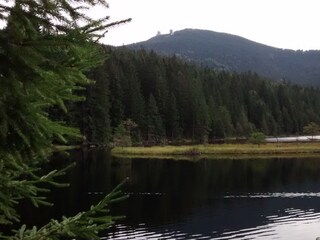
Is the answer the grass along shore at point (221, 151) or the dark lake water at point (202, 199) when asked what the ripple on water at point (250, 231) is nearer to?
the dark lake water at point (202, 199)

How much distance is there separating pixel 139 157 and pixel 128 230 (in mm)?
47795

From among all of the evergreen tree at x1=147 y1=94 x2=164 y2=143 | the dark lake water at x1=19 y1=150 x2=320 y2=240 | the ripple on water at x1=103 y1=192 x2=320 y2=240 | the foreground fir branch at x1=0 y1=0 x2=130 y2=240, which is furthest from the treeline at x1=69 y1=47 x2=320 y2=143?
the foreground fir branch at x1=0 y1=0 x2=130 y2=240

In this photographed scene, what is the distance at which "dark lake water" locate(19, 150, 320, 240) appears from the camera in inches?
1233

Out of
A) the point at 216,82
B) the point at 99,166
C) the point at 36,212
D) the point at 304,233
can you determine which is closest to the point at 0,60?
the point at 304,233

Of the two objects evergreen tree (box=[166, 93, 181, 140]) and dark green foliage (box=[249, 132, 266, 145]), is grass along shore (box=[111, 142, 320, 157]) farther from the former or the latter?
evergreen tree (box=[166, 93, 181, 140])

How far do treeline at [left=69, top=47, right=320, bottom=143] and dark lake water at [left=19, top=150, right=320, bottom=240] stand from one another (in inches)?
1638

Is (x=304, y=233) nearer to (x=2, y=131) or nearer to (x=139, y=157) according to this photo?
(x=2, y=131)

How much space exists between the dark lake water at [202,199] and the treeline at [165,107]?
4162 centimetres

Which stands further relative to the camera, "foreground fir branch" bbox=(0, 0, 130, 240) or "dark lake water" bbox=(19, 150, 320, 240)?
"dark lake water" bbox=(19, 150, 320, 240)

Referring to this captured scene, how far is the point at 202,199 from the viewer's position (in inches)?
1647

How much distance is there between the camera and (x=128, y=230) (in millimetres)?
30484

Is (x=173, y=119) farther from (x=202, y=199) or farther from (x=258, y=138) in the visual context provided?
(x=202, y=199)

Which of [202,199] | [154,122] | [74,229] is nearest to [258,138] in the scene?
[154,122]

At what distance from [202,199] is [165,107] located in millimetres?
80241
